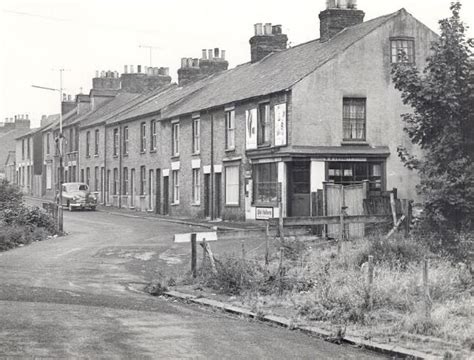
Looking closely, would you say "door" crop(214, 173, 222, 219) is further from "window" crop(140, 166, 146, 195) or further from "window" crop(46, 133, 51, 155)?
"window" crop(46, 133, 51, 155)

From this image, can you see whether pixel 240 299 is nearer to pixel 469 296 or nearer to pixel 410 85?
pixel 469 296

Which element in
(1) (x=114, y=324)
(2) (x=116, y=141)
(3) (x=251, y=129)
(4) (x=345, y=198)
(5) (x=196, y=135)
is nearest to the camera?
(1) (x=114, y=324)

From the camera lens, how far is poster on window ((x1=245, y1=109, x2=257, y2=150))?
29453 millimetres

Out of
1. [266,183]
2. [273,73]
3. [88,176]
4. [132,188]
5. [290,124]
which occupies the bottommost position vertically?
[132,188]

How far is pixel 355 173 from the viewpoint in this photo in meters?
27.7

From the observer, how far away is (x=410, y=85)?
15289mm

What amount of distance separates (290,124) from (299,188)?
98.7 inches

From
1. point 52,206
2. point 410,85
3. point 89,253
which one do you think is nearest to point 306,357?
point 410,85

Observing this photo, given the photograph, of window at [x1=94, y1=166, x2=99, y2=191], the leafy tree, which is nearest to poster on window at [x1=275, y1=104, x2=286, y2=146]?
the leafy tree

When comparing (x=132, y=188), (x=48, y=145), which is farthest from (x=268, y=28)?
(x=48, y=145)

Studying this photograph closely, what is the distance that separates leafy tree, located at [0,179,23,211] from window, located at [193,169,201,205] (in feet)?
29.4

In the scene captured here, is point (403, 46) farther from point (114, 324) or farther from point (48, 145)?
point (48, 145)

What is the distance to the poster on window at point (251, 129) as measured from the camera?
29.5 m

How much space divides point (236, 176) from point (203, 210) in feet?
12.6
